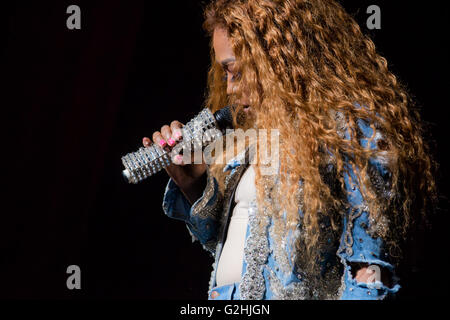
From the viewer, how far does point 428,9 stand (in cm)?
117

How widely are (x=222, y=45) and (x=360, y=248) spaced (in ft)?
1.74

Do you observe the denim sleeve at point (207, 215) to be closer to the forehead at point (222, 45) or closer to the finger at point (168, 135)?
the finger at point (168, 135)

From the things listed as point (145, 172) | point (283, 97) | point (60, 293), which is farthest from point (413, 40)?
point (60, 293)

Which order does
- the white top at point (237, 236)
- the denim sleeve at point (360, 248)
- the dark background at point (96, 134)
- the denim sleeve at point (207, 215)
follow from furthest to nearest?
the dark background at point (96, 134)
the denim sleeve at point (207, 215)
the white top at point (237, 236)
the denim sleeve at point (360, 248)

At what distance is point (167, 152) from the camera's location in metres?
1.01

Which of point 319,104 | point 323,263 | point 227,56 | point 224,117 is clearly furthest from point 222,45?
point 323,263

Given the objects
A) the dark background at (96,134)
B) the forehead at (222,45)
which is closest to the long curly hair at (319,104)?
the forehead at (222,45)

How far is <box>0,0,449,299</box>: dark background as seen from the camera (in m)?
1.41

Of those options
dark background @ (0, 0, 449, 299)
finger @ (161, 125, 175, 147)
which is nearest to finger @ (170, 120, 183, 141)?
finger @ (161, 125, 175, 147)

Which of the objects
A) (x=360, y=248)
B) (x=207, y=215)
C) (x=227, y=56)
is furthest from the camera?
(x=207, y=215)

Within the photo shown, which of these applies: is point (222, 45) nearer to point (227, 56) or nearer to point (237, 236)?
point (227, 56)

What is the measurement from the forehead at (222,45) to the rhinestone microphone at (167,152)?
0.13m

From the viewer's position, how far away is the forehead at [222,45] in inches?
38.3

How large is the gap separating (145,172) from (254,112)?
284 mm
